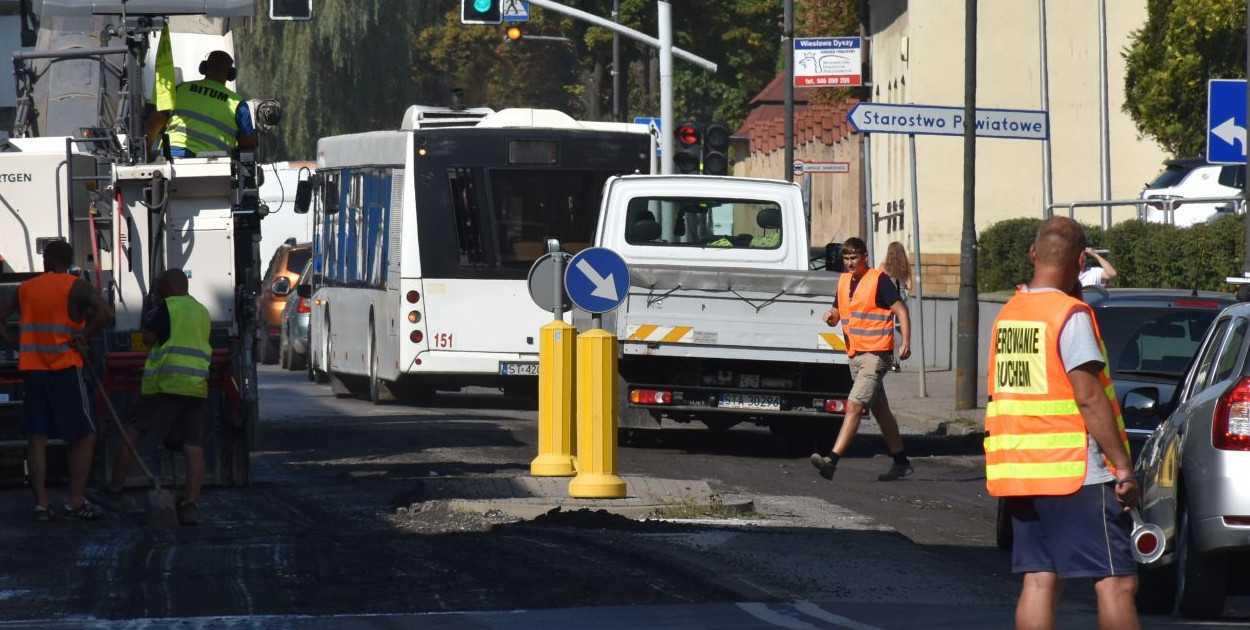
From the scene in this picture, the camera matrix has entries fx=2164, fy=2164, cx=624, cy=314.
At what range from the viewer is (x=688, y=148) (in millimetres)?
28656

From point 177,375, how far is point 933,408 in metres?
11.6

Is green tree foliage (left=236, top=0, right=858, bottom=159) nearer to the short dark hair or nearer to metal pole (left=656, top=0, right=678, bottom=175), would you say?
metal pole (left=656, top=0, right=678, bottom=175)

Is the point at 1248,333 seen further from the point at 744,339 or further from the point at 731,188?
the point at 731,188

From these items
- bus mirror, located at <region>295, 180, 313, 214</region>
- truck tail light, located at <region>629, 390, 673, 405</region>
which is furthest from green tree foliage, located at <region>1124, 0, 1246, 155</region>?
truck tail light, located at <region>629, 390, 673, 405</region>

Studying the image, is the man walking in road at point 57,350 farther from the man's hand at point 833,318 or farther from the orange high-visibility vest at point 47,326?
the man's hand at point 833,318

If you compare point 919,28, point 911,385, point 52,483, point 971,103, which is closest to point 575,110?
point 919,28

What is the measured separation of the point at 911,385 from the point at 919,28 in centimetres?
1801

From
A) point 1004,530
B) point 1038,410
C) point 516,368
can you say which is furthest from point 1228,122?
point 1038,410

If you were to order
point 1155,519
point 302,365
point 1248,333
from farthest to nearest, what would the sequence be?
point 302,365 < point 1155,519 < point 1248,333

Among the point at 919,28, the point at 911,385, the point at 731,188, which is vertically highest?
the point at 919,28

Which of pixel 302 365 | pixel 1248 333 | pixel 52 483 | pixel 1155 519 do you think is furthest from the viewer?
pixel 302 365

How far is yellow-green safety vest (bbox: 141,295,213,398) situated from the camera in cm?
1356

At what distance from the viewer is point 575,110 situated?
73938mm

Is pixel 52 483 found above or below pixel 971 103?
below
